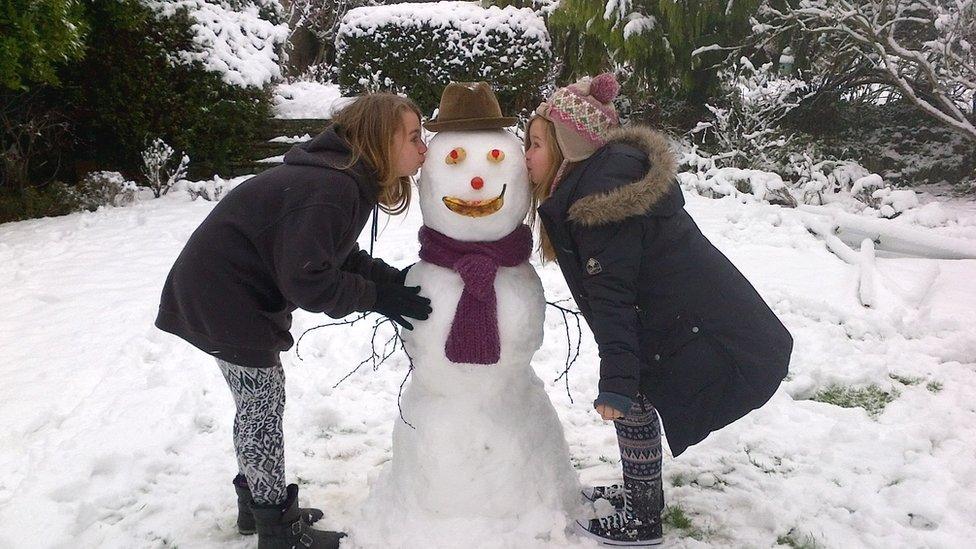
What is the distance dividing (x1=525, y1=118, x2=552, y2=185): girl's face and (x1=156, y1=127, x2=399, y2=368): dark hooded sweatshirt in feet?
1.66

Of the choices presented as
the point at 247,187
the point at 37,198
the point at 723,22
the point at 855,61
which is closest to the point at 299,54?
the point at 37,198

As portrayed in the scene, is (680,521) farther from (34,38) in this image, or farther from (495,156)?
(34,38)

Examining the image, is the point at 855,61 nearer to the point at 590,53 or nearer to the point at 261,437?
the point at 590,53

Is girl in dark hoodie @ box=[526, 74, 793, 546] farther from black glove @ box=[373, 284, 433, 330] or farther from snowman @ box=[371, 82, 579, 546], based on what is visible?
black glove @ box=[373, 284, 433, 330]

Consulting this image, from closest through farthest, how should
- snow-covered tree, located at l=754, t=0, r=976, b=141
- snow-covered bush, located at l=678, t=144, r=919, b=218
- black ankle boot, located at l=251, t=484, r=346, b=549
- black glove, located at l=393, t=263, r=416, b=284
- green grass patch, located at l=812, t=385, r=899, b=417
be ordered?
black ankle boot, located at l=251, t=484, r=346, b=549 < black glove, located at l=393, t=263, r=416, b=284 < green grass patch, located at l=812, t=385, r=899, b=417 < snow-covered bush, located at l=678, t=144, r=919, b=218 < snow-covered tree, located at l=754, t=0, r=976, b=141

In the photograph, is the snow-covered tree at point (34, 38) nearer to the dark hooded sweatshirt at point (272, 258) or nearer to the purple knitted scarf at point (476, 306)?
the dark hooded sweatshirt at point (272, 258)

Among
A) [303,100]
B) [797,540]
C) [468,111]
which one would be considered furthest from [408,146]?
[303,100]

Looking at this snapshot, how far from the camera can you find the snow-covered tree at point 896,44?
6366mm

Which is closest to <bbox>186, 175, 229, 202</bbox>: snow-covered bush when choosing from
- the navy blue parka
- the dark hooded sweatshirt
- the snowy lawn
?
the snowy lawn

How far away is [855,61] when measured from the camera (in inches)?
313

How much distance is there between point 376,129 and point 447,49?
6.52 m

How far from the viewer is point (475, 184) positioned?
208 centimetres

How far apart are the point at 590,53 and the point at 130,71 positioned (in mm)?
5127

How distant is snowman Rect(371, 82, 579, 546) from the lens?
2.12 m
